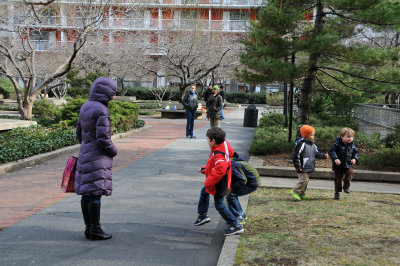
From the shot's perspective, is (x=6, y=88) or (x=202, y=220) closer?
(x=202, y=220)

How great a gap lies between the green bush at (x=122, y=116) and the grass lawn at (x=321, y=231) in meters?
8.12

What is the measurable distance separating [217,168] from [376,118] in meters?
10.4

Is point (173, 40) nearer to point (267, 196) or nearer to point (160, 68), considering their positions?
point (160, 68)

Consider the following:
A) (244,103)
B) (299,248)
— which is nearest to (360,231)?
(299,248)

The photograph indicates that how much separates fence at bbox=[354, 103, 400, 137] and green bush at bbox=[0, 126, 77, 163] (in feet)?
28.4

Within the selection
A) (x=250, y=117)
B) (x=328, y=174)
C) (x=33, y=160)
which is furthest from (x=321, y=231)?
(x=250, y=117)

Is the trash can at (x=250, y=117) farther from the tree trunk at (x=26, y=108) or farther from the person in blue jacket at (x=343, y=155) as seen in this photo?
the person in blue jacket at (x=343, y=155)

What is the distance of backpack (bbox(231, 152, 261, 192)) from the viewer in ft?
15.5

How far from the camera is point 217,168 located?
4426 millimetres

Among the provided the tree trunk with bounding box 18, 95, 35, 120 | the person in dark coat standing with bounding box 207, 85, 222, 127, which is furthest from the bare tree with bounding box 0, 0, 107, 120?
the person in dark coat standing with bounding box 207, 85, 222, 127

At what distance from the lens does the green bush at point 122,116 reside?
13729 mm

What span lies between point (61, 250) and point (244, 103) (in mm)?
42493

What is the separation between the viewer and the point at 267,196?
6.55 m

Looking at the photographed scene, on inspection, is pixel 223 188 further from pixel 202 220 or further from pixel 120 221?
pixel 120 221
